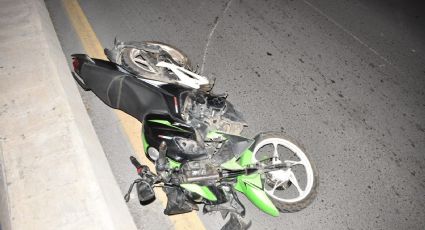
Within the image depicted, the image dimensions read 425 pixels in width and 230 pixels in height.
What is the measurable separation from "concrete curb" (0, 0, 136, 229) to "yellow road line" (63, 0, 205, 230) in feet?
1.53

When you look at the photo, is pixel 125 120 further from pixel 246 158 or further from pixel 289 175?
pixel 289 175

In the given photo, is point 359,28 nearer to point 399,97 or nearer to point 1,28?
point 399,97

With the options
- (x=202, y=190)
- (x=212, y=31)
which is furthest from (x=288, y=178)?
(x=212, y=31)

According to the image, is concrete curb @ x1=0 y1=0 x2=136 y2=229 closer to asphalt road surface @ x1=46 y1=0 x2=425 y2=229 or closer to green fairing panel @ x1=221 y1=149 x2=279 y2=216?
asphalt road surface @ x1=46 y1=0 x2=425 y2=229

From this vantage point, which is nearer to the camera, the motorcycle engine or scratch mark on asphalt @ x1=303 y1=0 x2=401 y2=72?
the motorcycle engine

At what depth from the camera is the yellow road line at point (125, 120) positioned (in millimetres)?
3822

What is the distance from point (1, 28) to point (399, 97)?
646 centimetres

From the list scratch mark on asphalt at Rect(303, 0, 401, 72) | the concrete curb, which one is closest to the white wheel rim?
the concrete curb

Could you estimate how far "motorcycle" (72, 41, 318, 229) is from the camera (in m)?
3.39

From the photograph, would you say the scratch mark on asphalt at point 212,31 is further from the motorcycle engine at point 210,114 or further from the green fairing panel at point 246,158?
the green fairing panel at point 246,158

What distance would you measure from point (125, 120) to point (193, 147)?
5.13ft

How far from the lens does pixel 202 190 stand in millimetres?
3385

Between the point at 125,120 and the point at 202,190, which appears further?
the point at 125,120

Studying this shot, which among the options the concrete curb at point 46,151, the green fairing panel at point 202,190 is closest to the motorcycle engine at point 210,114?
the green fairing panel at point 202,190
